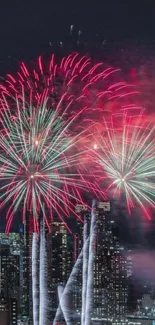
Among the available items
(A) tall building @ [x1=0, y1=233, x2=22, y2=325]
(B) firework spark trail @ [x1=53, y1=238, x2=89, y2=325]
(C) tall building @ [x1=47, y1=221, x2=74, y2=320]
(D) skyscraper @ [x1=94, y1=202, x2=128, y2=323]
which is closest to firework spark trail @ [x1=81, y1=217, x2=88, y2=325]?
(B) firework spark trail @ [x1=53, y1=238, x2=89, y2=325]

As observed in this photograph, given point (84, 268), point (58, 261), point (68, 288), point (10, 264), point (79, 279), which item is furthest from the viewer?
point (10, 264)

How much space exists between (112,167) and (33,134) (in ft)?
2.28

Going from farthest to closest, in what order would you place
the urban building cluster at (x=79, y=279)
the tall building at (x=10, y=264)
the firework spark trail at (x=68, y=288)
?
the tall building at (x=10, y=264)
the urban building cluster at (x=79, y=279)
the firework spark trail at (x=68, y=288)

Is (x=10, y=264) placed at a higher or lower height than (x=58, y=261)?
higher

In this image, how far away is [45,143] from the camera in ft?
20.7

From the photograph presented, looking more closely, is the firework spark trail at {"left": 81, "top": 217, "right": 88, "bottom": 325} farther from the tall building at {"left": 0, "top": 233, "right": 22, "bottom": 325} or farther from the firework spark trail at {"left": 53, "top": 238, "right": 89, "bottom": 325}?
the tall building at {"left": 0, "top": 233, "right": 22, "bottom": 325}

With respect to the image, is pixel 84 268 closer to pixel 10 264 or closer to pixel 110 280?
pixel 110 280

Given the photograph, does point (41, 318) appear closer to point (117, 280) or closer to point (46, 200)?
point (46, 200)

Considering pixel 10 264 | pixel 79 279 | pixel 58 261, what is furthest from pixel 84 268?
pixel 10 264

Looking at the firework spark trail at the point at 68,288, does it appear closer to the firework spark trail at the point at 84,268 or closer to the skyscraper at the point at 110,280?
the skyscraper at the point at 110,280

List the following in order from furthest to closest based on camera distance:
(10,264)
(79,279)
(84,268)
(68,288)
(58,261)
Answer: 1. (10,264)
2. (79,279)
3. (58,261)
4. (68,288)
5. (84,268)

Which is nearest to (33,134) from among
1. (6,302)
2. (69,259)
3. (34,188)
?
(34,188)

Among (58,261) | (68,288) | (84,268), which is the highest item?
(58,261)

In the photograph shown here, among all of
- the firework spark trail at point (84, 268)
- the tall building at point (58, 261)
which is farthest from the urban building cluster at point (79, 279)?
the firework spark trail at point (84, 268)
